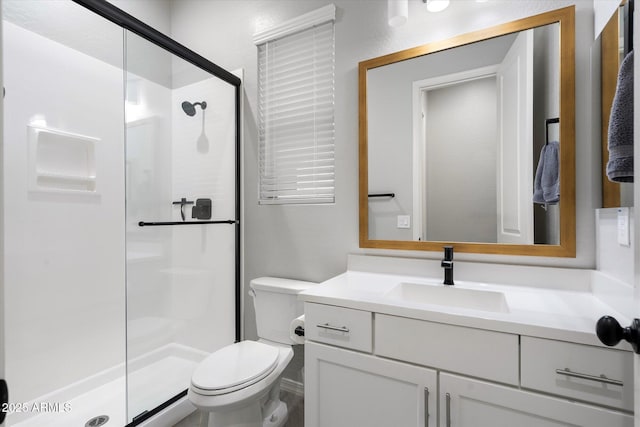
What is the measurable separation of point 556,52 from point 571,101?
217mm

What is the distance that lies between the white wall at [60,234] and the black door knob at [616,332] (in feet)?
8.02

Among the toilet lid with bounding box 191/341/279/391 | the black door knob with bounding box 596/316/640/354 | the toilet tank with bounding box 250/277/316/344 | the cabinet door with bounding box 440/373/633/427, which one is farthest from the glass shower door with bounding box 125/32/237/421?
the black door knob with bounding box 596/316/640/354

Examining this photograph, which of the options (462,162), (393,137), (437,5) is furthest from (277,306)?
(437,5)

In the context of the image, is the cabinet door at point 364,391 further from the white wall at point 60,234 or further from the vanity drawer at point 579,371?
the white wall at point 60,234

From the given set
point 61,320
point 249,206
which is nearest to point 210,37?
point 249,206

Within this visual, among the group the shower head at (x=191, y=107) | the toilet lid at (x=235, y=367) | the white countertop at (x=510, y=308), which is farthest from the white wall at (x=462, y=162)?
the shower head at (x=191, y=107)

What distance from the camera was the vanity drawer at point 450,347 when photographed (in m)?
0.93

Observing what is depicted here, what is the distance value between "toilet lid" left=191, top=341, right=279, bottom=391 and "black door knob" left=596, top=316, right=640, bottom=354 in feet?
3.98

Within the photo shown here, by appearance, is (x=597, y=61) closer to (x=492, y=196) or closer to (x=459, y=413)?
(x=492, y=196)

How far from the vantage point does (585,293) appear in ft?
3.99

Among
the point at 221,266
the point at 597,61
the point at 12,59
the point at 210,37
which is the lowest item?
the point at 221,266

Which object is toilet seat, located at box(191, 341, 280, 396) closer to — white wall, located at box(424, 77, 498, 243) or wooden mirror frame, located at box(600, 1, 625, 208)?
white wall, located at box(424, 77, 498, 243)

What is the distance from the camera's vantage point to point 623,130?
31.3 inches

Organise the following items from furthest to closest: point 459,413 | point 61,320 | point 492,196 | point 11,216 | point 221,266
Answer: point 221,266, point 61,320, point 11,216, point 492,196, point 459,413
